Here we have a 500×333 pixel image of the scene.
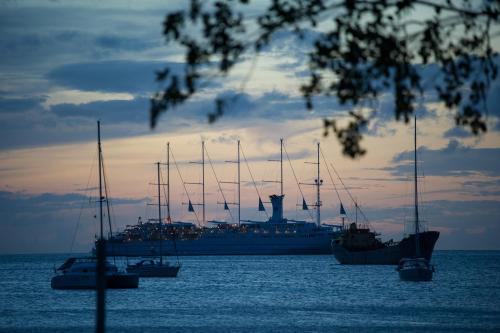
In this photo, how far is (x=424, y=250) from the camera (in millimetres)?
104188

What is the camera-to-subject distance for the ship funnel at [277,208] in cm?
16600

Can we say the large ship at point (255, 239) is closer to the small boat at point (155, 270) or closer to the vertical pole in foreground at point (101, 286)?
the small boat at point (155, 270)

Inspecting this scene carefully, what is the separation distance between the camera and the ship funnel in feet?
545

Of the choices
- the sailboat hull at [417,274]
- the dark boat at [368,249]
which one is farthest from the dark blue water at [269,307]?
the dark boat at [368,249]

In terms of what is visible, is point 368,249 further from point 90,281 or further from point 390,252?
point 90,281

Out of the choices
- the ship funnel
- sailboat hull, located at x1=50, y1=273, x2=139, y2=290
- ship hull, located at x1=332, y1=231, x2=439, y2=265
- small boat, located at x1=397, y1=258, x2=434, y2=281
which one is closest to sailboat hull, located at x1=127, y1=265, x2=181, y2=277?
sailboat hull, located at x1=50, y1=273, x2=139, y2=290

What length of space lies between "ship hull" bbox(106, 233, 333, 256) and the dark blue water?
78434 millimetres

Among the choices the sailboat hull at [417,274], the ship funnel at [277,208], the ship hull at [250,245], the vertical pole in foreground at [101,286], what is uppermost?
the ship funnel at [277,208]

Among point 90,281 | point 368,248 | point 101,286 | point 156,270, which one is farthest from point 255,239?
point 101,286

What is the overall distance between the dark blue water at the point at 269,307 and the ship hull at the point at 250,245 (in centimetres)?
7843

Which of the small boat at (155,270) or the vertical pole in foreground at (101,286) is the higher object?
the vertical pole in foreground at (101,286)

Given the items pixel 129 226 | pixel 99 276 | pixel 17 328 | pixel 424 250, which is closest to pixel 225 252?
pixel 129 226

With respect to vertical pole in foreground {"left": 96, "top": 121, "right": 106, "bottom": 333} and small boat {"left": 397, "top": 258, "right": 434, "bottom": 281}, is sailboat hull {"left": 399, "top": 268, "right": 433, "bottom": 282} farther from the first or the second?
vertical pole in foreground {"left": 96, "top": 121, "right": 106, "bottom": 333}

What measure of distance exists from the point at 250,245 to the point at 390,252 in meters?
57.1
